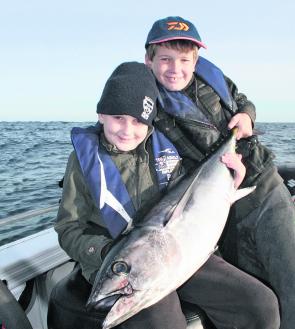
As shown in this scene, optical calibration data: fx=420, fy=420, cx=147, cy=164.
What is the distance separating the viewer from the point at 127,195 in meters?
3.01

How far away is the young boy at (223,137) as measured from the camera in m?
3.31

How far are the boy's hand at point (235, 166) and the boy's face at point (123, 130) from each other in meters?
0.65

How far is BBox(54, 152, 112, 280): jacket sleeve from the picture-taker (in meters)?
2.78

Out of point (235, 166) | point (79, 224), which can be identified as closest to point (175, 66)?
point (235, 166)

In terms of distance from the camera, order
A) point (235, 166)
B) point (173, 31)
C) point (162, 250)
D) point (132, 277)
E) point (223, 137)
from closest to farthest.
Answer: point (132, 277) < point (162, 250) < point (235, 166) < point (173, 31) < point (223, 137)

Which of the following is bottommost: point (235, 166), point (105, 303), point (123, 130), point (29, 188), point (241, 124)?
point (29, 188)

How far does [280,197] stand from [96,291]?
1.78m

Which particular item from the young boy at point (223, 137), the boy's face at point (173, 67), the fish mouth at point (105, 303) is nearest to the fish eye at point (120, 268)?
the fish mouth at point (105, 303)

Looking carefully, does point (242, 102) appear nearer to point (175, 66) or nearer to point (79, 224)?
point (175, 66)

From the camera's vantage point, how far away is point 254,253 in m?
3.45

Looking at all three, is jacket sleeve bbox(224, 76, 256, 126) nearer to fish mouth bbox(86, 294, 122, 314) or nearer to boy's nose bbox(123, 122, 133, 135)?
boy's nose bbox(123, 122, 133, 135)

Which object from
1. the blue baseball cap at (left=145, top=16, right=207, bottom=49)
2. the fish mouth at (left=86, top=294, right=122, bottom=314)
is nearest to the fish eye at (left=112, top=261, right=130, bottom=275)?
the fish mouth at (left=86, top=294, right=122, bottom=314)

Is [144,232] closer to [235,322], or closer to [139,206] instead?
[139,206]

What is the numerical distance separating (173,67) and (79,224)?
1501 millimetres
